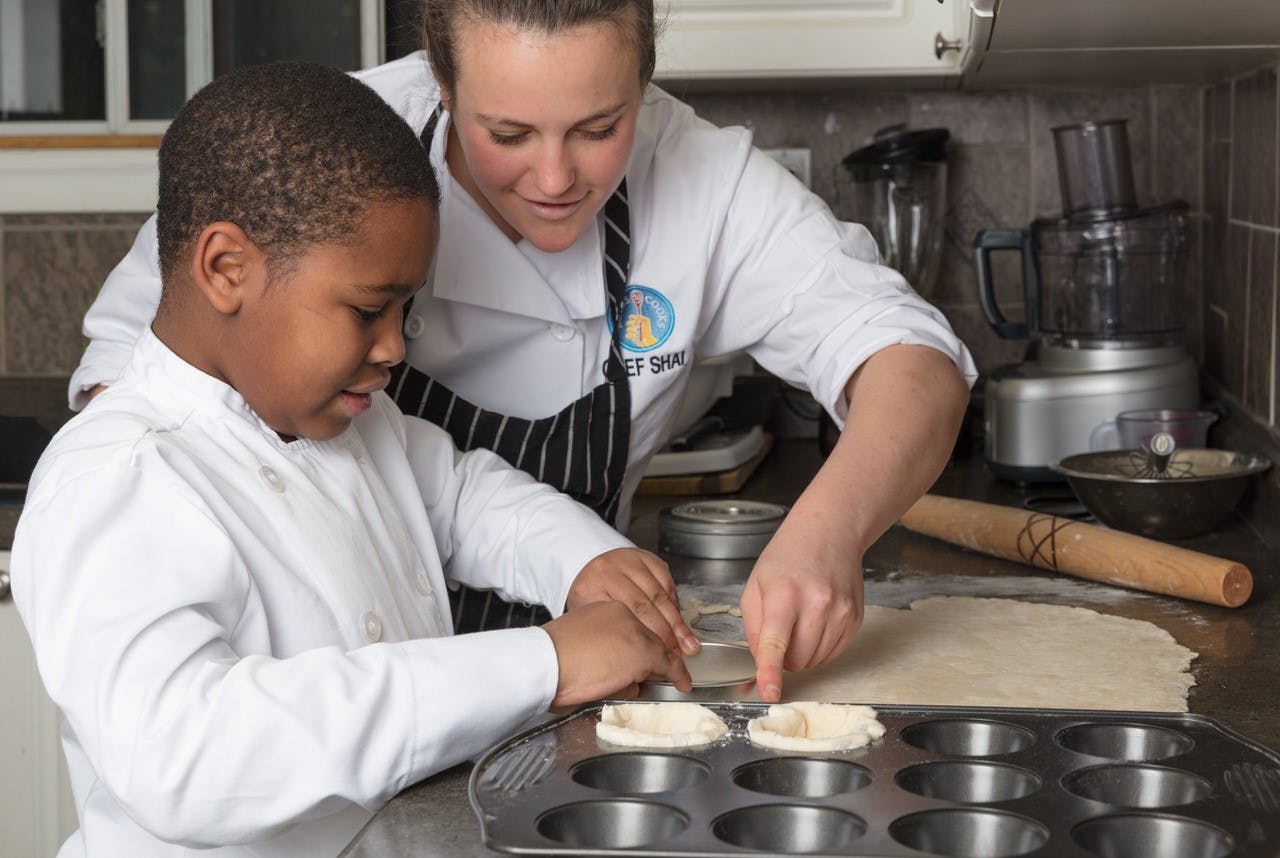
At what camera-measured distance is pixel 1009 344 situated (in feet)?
7.42

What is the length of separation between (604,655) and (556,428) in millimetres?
468

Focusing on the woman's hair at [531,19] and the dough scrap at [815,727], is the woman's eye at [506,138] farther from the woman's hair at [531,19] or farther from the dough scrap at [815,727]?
the dough scrap at [815,727]

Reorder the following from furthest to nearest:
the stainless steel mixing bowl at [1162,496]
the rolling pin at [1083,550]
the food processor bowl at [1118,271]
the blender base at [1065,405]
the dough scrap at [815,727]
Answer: the food processor bowl at [1118,271]
the blender base at [1065,405]
the stainless steel mixing bowl at [1162,496]
the rolling pin at [1083,550]
the dough scrap at [815,727]

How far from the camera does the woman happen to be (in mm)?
1087

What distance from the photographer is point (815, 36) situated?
6.34 ft

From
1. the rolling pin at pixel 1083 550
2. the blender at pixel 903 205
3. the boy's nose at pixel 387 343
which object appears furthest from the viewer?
the blender at pixel 903 205

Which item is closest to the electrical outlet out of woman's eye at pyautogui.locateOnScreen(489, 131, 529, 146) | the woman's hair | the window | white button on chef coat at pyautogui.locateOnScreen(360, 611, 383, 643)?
the window

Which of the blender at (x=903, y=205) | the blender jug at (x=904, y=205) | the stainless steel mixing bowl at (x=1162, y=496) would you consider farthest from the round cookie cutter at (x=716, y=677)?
the blender jug at (x=904, y=205)

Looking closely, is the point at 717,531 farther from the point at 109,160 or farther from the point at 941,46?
the point at 109,160

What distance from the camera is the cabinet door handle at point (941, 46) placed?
1890 mm

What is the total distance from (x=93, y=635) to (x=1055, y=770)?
1.65 feet

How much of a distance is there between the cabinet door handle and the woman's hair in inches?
33.1

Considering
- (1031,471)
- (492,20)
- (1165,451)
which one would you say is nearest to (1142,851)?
(492,20)

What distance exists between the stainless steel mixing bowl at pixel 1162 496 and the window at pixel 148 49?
1.12 meters
